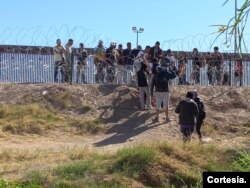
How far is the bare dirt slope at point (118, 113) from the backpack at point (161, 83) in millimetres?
1163

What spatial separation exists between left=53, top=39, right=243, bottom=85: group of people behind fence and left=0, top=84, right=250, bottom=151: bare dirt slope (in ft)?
2.20

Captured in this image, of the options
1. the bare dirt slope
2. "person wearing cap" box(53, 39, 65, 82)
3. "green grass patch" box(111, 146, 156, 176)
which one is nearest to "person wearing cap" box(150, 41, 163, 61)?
the bare dirt slope

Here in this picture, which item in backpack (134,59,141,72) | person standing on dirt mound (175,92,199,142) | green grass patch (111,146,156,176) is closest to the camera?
green grass patch (111,146,156,176)

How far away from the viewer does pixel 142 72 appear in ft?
55.5

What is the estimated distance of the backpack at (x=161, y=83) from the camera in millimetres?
15914

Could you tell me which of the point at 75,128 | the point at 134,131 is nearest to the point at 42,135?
the point at 75,128

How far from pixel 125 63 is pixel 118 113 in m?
2.12

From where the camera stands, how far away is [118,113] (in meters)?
17.7

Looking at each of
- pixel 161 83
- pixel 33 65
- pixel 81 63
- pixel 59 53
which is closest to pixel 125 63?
pixel 81 63

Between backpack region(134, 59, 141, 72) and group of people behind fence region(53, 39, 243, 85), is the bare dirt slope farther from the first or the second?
backpack region(134, 59, 141, 72)

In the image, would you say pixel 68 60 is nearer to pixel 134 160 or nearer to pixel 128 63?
pixel 128 63

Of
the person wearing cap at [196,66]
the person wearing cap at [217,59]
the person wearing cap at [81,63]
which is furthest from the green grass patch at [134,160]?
the person wearing cap at [217,59]

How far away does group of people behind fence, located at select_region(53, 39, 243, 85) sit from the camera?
62.0 feet

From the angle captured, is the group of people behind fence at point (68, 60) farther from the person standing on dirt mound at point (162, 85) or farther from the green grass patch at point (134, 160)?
the green grass patch at point (134, 160)
